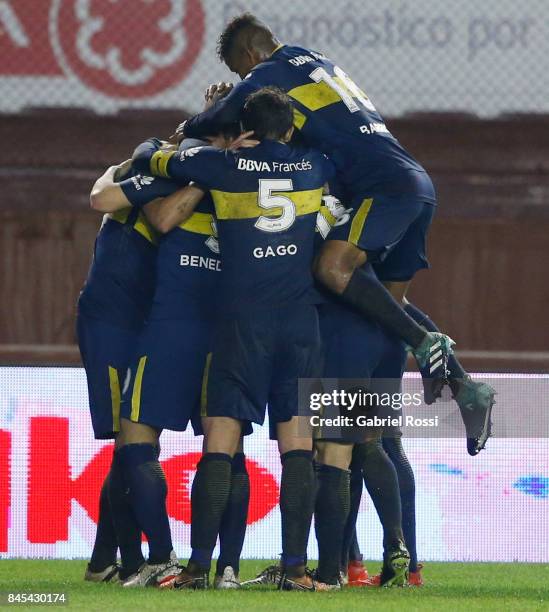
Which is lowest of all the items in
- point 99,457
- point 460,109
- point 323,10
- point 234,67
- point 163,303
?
point 99,457

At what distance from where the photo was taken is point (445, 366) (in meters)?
5.38

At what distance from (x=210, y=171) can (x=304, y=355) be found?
0.70 meters

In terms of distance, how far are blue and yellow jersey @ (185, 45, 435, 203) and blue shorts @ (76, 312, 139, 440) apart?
786 mm

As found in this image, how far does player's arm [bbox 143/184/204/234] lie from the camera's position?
5.21m

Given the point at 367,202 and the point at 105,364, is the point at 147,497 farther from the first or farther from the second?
the point at 367,202

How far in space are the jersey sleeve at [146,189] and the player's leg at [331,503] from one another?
3.43 ft

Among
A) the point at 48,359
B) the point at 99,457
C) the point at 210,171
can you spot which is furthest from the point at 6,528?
the point at 210,171

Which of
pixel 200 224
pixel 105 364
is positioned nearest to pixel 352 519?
→ pixel 105 364

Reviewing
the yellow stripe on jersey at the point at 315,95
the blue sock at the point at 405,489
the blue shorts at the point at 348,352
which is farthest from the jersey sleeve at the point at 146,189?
the blue sock at the point at 405,489

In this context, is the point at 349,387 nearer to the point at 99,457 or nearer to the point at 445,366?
the point at 445,366

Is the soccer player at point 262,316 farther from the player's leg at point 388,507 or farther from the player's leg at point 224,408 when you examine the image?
the player's leg at point 388,507

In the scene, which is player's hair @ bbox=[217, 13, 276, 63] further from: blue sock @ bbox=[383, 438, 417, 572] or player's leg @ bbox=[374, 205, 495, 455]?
blue sock @ bbox=[383, 438, 417, 572]

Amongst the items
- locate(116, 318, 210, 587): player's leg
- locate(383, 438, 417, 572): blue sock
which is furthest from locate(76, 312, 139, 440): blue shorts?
locate(383, 438, 417, 572): blue sock

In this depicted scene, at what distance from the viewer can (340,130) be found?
5473 mm
